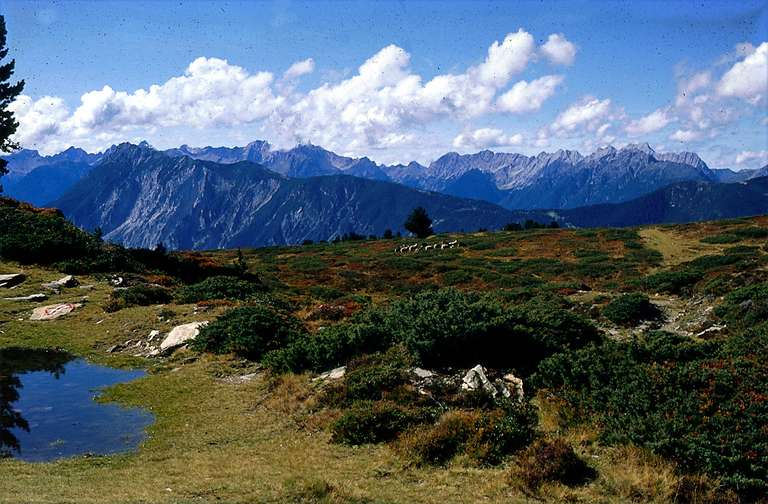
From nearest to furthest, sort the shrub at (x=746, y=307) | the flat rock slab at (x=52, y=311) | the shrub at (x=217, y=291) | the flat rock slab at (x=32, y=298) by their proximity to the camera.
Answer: the shrub at (x=746, y=307) → the flat rock slab at (x=52, y=311) → the flat rock slab at (x=32, y=298) → the shrub at (x=217, y=291)

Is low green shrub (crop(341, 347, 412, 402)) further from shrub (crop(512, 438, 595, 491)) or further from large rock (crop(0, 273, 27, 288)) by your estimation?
large rock (crop(0, 273, 27, 288))

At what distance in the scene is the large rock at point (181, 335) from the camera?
855 inches

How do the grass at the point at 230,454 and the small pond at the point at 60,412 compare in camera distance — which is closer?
the grass at the point at 230,454

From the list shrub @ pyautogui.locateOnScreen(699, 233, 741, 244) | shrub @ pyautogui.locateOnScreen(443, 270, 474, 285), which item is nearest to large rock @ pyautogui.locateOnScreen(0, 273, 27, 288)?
shrub @ pyautogui.locateOnScreen(443, 270, 474, 285)

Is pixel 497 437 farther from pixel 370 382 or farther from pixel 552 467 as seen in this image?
pixel 370 382

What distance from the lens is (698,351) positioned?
1538cm

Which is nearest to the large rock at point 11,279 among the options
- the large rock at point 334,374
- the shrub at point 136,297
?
the shrub at point 136,297

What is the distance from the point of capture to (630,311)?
30031 mm

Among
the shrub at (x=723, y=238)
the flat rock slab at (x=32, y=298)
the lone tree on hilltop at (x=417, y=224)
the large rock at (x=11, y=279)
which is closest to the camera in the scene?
the flat rock slab at (x=32, y=298)

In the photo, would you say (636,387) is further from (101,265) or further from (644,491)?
(101,265)

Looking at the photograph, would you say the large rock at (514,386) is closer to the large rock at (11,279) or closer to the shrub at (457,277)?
the large rock at (11,279)

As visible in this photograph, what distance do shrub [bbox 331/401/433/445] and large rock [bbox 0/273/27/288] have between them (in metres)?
26.5

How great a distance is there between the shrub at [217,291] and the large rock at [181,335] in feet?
19.2

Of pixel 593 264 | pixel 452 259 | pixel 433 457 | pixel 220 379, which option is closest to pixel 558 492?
pixel 433 457
